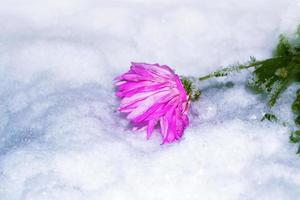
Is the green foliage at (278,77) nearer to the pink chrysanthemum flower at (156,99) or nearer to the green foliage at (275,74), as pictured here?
the green foliage at (275,74)

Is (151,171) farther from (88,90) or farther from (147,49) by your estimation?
(147,49)

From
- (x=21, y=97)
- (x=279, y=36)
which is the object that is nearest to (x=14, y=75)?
(x=21, y=97)

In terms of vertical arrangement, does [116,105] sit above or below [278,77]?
below

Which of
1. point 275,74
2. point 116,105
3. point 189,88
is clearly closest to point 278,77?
point 275,74

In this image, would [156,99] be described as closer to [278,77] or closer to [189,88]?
[189,88]

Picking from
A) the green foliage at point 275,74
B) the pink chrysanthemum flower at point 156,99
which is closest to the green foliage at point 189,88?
the pink chrysanthemum flower at point 156,99

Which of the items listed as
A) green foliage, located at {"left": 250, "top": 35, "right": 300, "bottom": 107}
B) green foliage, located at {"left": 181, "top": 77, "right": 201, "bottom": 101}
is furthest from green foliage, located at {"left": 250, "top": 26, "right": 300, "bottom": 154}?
green foliage, located at {"left": 181, "top": 77, "right": 201, "bottom": 101}

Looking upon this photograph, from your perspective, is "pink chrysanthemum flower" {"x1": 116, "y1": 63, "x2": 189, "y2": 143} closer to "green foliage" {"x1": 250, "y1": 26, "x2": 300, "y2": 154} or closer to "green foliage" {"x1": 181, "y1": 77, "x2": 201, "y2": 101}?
"green foliage" {"x1": 181, "y1": 77, "x2": 201, "y2": 101}
